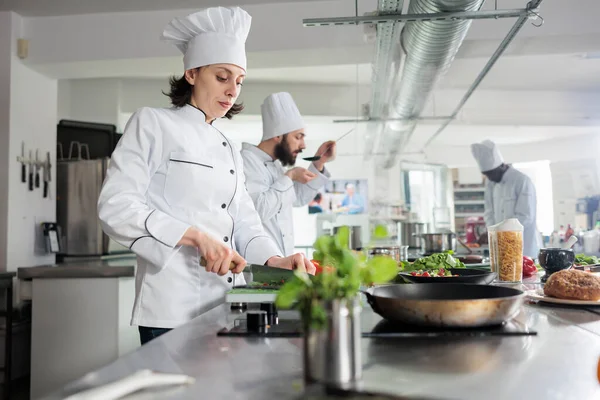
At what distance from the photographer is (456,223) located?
10586mm

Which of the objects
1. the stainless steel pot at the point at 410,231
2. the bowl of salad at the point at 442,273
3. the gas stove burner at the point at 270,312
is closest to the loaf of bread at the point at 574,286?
the bowl of salad at the point at 442,273

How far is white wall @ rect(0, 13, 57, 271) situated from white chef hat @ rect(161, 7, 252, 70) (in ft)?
7.91

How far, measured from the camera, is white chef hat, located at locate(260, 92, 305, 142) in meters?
3.39

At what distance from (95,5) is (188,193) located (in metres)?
2.70

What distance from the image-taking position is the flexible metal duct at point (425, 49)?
2.56 meters

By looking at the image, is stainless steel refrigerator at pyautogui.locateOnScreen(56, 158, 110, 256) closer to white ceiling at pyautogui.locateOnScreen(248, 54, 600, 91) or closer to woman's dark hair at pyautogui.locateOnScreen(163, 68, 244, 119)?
white ceiling at pyautogui.locateOnScreen(248, 54, 600, 91)

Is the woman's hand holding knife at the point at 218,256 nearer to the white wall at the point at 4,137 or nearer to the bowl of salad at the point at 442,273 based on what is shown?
the bowl of salad at the point at 442,273

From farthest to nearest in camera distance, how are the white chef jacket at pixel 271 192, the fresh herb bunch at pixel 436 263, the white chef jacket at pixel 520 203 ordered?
the white chef jacket at pixel 520 203 → the white chef jacket at pixel 271 192 → the fresh herb bunch at pixel 436 263

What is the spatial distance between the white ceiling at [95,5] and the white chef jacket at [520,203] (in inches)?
124

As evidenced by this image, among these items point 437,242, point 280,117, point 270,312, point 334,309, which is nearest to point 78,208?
point 280,117

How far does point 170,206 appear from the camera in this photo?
1.64 metres

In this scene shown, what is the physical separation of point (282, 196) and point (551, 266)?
163 cm

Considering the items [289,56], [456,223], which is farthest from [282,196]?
[456,223]

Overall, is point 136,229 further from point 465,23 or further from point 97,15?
point 97,15
